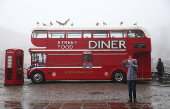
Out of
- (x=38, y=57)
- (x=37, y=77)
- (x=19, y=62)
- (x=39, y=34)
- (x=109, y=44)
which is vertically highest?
(x=39, y=34)

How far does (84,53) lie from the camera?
54.0 feet

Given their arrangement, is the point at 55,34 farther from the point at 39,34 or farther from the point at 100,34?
the point at 100,34

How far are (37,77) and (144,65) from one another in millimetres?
7845

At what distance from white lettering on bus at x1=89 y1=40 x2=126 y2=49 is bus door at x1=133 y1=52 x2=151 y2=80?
56.8 inches

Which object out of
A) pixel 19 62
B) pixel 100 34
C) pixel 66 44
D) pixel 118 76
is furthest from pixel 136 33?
pixel 19 62

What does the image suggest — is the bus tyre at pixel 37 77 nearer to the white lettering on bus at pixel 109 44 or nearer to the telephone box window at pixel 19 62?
the telephone box window at pixel 19 62

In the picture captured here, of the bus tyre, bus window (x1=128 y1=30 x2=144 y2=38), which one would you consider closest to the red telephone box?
the bus tyre

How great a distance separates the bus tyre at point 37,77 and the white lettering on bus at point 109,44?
4154mm

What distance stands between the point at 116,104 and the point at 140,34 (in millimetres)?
9194

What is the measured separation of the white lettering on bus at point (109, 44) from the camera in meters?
16.3

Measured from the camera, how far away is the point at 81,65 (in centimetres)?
1650

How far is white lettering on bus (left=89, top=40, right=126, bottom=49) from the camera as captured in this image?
1630 cm

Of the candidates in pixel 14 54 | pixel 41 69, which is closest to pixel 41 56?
pixel 41 69

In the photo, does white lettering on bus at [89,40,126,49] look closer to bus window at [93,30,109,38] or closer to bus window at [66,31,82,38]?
bus window at [93,30,109,38]
